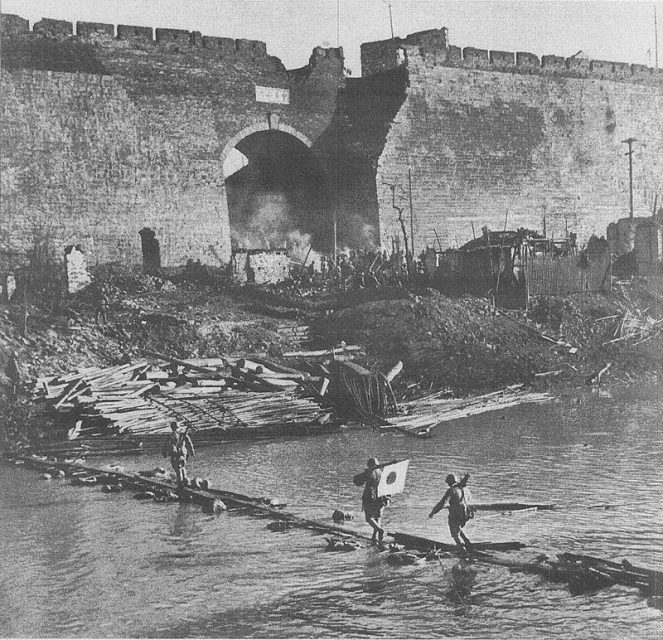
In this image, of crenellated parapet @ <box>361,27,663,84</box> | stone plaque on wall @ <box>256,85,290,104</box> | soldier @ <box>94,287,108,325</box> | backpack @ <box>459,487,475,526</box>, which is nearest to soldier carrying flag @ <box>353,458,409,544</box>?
backpack @ <box>459,487,475,526</box>

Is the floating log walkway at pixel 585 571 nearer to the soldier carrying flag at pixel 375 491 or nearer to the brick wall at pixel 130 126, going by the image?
the soldier carrying flag at pixel 375 491

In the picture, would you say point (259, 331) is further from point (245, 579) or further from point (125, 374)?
point (245, 579)

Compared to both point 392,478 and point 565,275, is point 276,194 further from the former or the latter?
point 392,478

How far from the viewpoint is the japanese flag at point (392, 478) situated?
25.7 ft

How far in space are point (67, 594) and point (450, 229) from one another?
1503 cm

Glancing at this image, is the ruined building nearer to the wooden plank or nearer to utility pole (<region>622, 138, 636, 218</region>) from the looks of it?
utility pole (<region>622, 138, 636, 218</region>)

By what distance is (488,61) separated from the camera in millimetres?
21094

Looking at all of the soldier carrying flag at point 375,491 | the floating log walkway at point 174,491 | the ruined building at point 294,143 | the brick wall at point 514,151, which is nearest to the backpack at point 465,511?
the soldier carrying flag at point 375,491

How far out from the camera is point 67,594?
6770mm

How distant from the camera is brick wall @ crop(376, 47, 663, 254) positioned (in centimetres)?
2008

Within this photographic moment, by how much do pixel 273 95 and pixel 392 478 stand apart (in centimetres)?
1274

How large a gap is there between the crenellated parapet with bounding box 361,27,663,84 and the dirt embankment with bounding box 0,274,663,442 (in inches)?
257

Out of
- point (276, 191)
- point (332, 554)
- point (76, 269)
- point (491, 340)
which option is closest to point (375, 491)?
point (332, 554)

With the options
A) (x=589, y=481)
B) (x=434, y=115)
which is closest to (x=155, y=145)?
(x=434, y=115)
